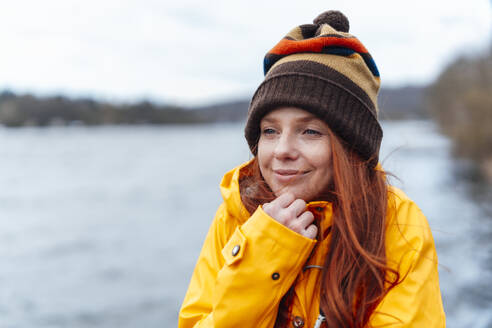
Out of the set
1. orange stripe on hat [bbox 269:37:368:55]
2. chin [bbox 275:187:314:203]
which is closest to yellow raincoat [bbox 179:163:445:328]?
chin [bbox 275:187:314:203]

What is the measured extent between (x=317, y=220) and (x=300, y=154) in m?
0.30

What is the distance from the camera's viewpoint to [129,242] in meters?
15.7

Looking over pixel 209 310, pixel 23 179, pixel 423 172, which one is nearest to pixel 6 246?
pixel 209 310

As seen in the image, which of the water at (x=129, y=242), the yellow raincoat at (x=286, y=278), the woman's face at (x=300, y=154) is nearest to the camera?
the yellow raincoat at (x=286, y=278)

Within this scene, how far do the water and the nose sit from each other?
639mm

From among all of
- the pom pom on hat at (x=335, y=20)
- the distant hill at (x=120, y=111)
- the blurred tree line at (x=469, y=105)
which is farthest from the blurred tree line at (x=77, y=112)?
the blurred tree line at (x=469, y=105)

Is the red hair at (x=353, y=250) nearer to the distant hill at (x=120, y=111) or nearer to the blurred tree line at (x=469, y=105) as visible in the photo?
the distant hill at (x=120, y=111)

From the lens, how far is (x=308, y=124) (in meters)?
1.90

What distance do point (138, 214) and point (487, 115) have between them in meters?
20.3

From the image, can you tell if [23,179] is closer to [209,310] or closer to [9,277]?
[9,277]

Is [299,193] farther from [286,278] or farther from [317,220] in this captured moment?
[286,278]

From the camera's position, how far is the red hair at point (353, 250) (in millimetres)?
1675

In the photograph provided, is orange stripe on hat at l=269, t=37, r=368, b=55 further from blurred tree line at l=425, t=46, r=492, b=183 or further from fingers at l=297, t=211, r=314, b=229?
blurred tree line at l=425, t=46, r=492, b=183

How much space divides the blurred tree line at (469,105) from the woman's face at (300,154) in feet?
83.0
